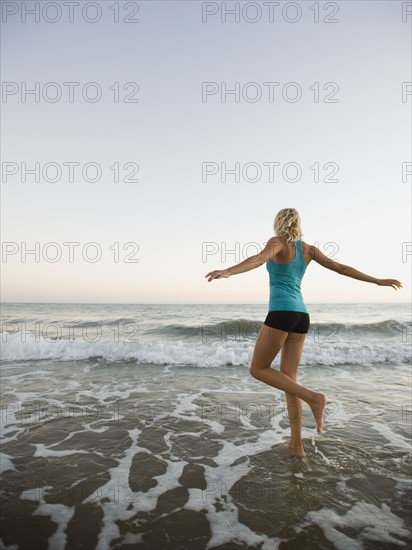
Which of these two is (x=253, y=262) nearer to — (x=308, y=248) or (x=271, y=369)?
(x=308, y=248)

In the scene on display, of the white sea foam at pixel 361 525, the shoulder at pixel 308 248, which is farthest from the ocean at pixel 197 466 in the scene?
the shoulder at pixel 308 248

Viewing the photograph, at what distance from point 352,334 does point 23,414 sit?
16056 mm

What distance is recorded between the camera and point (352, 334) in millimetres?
17469

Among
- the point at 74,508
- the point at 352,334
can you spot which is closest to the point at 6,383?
the point at 74,508

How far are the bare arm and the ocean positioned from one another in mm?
1956

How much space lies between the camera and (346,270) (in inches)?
141

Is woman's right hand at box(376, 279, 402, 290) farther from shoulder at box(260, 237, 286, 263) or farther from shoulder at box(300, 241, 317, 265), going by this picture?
shoulder at box(260, 237, 286, 263)

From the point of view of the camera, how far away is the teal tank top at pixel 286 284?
348 cm

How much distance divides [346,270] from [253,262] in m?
1.19

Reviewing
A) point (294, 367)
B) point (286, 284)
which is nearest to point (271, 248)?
point (286, 284)

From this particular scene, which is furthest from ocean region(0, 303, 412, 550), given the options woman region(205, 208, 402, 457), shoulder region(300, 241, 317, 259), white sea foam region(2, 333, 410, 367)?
white sea foam region(2, 333, 410, 367)

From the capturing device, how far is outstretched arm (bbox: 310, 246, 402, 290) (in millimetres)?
3533

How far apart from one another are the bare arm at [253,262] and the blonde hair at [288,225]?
156mm

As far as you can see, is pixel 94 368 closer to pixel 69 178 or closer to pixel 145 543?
pixel 69 178
